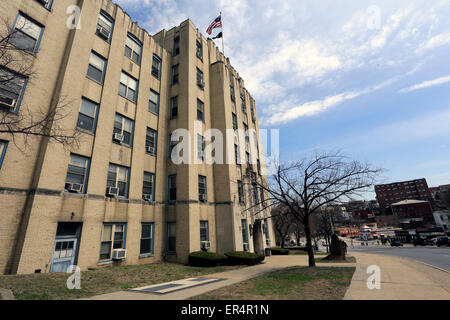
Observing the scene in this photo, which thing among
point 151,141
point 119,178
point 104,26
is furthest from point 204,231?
point 104,26

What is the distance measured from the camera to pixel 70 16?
1327 centimetres

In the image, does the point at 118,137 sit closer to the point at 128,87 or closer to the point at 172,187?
the point at 128,87

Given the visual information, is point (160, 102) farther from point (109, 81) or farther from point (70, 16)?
point (70, 16)

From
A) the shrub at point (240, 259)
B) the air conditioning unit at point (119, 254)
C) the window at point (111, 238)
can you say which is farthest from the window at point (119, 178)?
the shrub at point (240, 259)

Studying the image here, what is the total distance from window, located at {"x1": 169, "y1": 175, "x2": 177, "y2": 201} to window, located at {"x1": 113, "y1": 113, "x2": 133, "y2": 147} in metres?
4.37

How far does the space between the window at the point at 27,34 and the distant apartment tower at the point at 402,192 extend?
156014 mm

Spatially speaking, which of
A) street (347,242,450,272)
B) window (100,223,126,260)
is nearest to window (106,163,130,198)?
window (100,223,126,260)

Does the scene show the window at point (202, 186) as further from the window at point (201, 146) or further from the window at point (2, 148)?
the window at point (2, 148)

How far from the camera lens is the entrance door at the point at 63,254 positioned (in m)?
10.3

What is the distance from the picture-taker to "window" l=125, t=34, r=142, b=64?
56.2ft

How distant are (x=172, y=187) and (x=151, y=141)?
4.10 metres

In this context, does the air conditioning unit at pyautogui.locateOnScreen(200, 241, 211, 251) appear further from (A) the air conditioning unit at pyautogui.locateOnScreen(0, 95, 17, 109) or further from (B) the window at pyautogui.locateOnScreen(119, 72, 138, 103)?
(A) the air conditioning unit at pyautogui.locateOnScreen(0, 95, 17, 109)
